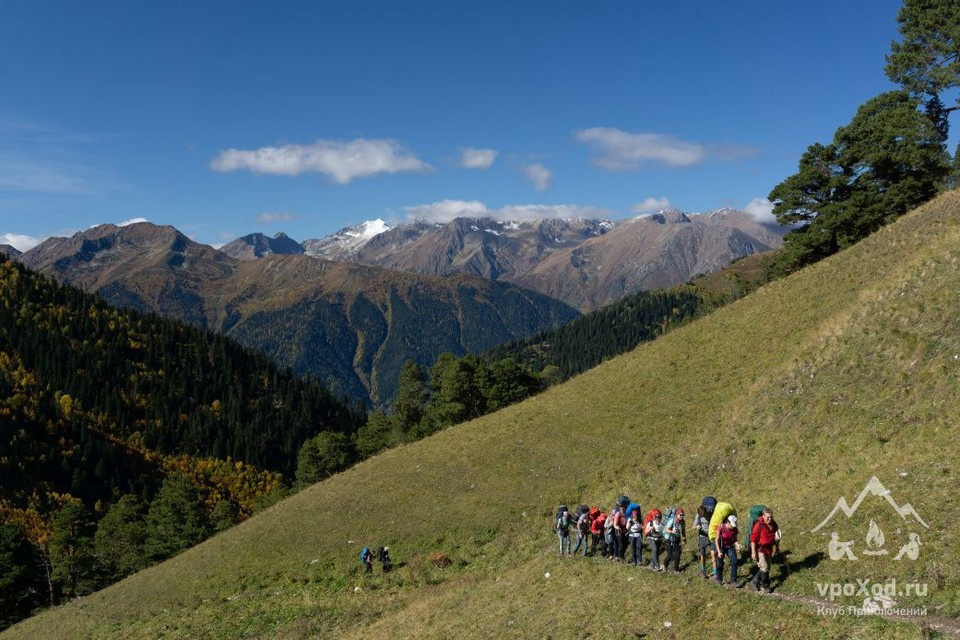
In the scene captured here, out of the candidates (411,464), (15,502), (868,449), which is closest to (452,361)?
(411,464)

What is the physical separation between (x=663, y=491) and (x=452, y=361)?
2572 inches

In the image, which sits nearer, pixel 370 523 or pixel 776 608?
pixel 776 608

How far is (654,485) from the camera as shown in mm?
31406

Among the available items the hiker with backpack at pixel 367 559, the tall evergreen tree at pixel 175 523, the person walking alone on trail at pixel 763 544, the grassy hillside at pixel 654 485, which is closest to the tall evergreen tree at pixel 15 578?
the tall evergreen tree at pixel 175 523

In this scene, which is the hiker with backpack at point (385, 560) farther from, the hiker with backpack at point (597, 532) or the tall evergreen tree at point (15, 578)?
the tall evergreen tree at point (15, 578)

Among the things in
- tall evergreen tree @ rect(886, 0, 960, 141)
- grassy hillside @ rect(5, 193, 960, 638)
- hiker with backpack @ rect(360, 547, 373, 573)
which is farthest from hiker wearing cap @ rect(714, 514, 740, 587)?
tall evergreen tree @ rect(886, 0, 960, 141)

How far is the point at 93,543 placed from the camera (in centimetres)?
9206

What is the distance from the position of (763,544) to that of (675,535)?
361 cm

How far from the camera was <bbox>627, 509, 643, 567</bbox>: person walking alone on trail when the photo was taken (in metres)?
22.5

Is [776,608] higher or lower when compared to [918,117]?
lower

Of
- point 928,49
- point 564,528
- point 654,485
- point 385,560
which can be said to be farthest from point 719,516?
point 928,49

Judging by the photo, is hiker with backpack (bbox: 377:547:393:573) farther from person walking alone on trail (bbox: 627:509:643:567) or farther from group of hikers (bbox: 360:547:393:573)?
person walking alone on trail (bbox: 627:509:643:567)

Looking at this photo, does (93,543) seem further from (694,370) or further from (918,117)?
(918,117)

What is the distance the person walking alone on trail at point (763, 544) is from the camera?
1703cm
